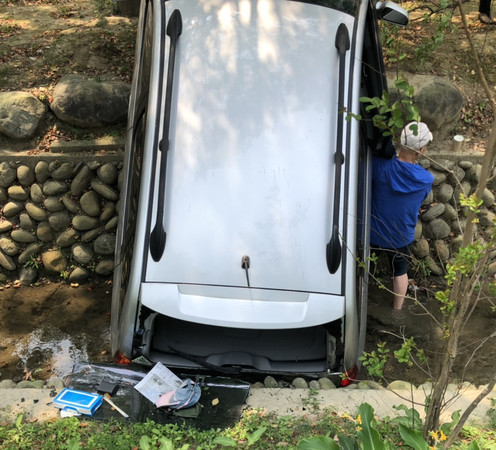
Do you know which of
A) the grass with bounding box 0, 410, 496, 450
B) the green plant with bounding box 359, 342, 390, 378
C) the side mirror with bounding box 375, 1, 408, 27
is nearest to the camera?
the green plant with bounding box 359, 342, 390, 378

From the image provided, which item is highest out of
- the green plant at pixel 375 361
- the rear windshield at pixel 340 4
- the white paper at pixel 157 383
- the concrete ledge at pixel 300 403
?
the rear windshield at pixel 340 4

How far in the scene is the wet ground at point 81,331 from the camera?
5.64 meters

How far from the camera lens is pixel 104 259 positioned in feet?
22.1

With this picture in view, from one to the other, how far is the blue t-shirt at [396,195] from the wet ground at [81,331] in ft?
2.42

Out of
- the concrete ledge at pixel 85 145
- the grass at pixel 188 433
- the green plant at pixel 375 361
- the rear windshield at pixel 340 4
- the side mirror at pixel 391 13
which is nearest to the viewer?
the green plant at pixel 375 361

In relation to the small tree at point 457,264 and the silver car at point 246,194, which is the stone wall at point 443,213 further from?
the small tree at point 457,264

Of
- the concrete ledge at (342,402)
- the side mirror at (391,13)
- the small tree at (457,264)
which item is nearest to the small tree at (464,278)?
the small tree at (457,264)

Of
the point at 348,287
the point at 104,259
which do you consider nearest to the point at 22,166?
the point at 104,259

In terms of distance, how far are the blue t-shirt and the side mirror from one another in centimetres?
133

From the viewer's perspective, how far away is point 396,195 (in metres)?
5.69

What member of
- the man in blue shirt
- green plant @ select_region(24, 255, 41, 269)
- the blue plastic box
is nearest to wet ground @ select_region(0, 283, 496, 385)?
green plant @ select_region(24, 255, 41, 269)

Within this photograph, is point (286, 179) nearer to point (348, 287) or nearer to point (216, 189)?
point (216, 189)

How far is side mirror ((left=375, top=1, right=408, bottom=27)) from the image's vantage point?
5.82 meters

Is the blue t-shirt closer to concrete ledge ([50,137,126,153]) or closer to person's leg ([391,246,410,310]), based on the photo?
person's leg ([391,246,410,310])
